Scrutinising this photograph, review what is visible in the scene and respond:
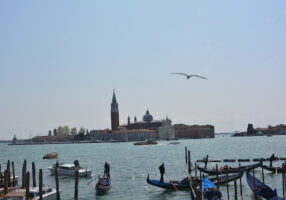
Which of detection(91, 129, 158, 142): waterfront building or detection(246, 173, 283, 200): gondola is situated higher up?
detection(91, 129, 158, 142): waterfront building

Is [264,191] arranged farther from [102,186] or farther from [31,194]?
[31,194]

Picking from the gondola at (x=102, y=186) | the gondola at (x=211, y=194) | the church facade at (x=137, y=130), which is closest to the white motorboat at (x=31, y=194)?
the gondola at (x=102, y=186)

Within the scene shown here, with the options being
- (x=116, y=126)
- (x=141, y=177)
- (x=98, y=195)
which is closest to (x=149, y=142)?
(x=116, y=126)

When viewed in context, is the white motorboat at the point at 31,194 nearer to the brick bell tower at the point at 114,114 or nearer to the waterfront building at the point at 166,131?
the brick bell tower at the point at 114,114

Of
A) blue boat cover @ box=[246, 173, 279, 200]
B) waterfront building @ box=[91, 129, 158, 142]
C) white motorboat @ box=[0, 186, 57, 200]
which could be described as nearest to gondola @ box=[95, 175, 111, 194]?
white motorboat @ box=[0, 186, 57, 200]

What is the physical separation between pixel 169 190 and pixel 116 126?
15860 cm

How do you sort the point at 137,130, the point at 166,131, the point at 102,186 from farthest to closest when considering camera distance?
the point at 166,131 → the point at 137,130 → the point at 102,186

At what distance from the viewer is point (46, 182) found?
3666 cm

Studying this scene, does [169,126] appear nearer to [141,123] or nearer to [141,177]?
[141,123]

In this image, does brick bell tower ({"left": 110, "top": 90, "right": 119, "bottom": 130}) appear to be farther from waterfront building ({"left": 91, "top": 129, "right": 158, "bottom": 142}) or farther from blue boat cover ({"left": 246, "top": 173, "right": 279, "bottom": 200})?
blue boat cover ({"left": 246, "top": 173, "right": 279, "bottom": 200})

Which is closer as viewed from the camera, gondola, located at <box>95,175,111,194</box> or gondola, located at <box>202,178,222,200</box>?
gondola, located at <box>202,178,222,200</box>

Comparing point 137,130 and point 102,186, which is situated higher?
point 137,130

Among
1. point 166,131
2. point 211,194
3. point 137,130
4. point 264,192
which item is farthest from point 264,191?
point 166,131

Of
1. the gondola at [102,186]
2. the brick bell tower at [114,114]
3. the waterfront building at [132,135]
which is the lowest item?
the gondola at [102,186]
